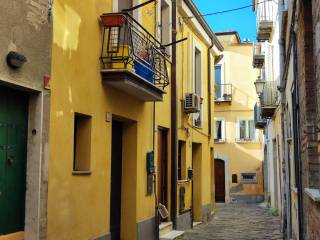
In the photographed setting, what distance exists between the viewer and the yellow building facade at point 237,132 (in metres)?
29.1

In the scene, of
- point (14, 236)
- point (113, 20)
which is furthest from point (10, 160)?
point (113, 20)

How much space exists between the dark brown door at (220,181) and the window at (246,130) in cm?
204

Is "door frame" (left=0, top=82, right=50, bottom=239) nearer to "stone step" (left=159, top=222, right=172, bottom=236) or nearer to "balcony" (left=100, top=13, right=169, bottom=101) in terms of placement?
"balcony" (left=100, top=13, right=169, bottom=101)

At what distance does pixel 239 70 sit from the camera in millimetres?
30203

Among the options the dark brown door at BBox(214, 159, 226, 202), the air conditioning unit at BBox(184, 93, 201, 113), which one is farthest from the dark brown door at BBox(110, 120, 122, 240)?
the dark brown door at BBox(214, 159, 226, 202)

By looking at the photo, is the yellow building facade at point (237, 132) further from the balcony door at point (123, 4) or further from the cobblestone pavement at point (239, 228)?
the balcony door at point (123, 4)

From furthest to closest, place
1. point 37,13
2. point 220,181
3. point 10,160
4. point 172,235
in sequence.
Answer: point 220,181
point 172,235
point 37,13
point 10,160

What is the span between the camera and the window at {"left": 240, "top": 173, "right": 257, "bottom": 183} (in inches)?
1144

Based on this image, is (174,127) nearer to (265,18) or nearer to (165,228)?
(165,228)

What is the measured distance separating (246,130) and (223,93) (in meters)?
2.62

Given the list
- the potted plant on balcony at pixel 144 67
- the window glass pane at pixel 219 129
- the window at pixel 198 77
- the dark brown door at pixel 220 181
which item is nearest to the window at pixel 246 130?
the window glass pane at pixel 219 129

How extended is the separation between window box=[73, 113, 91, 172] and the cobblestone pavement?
5.32 meters

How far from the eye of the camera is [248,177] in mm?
29219

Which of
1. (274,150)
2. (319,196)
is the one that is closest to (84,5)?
(319,196)
